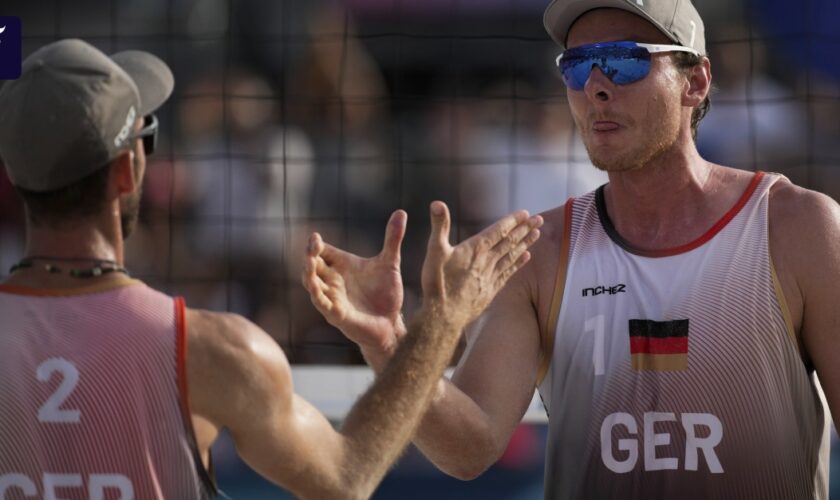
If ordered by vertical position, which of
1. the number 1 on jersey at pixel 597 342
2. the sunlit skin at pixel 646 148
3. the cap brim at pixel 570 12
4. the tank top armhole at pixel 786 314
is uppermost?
the cap brim at pixel 570 12

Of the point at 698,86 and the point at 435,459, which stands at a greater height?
the point at 698,86

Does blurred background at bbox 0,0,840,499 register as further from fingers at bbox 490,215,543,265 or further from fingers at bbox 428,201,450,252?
fingers at bbox 428,201,450,252

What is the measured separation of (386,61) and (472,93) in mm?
530

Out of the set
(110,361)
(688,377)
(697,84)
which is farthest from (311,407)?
(697,84)

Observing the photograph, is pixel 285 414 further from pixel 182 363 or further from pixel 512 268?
pixel 512 268

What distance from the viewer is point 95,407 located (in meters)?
2.71

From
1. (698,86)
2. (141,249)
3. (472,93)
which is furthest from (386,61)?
(698,86)

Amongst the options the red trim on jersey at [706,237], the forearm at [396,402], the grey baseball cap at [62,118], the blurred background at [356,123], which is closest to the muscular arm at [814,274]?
the red trim on jersey at [706,237]

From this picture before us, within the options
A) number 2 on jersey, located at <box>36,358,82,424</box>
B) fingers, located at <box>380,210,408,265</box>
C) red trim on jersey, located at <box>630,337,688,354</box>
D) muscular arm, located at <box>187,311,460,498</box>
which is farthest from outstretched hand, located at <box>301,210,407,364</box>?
number 2 on jersey, located at <box>36,358,82,424</box>

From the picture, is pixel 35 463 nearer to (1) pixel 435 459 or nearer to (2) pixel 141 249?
(1) pixel 435 459

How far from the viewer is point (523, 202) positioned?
24.7 ft

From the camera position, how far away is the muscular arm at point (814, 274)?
351cm

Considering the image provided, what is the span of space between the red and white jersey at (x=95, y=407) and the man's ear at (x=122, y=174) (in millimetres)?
268

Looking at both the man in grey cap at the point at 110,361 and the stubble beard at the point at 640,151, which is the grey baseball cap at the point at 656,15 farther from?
the man in grey cap at the point at 110,361
